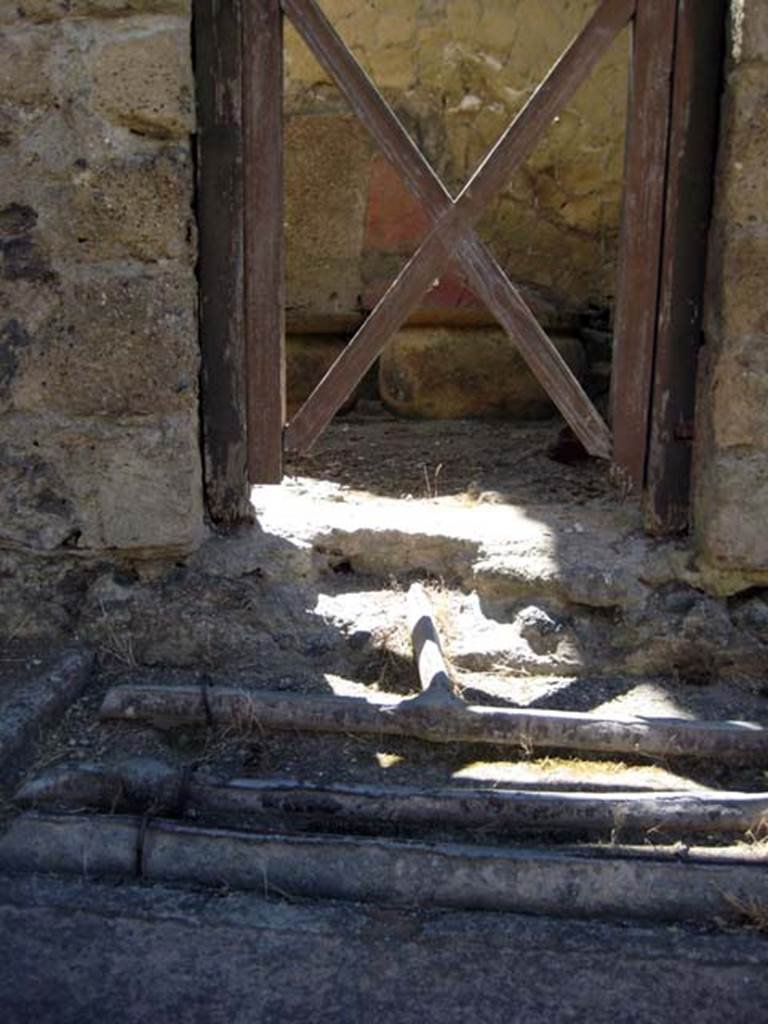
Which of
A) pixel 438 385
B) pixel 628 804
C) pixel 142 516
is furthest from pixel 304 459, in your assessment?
pixel 628 804

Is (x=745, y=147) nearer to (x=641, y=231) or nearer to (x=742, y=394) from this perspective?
(x=641, y=231)

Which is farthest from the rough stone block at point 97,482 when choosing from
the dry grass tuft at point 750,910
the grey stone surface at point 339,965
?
the dry grass tuft at point 750,910

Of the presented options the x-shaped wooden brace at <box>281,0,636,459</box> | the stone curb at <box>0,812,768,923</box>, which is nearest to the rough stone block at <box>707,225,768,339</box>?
the x-shaped wooden brace at <box>281,0,636,459</box>

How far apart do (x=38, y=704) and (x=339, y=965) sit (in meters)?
0.94

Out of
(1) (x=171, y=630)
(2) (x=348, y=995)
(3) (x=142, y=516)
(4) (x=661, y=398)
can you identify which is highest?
(4) (x=661, y=398)

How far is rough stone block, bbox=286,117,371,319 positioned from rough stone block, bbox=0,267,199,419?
6.19 feet

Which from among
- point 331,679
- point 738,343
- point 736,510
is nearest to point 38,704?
point 331,679

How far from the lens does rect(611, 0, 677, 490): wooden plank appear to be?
104 inches

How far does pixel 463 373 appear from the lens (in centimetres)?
446

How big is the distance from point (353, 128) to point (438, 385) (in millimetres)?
984

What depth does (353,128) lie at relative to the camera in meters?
4.34

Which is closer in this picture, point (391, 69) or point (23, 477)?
point (23, 477)

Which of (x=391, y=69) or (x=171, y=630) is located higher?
(x=391, y=69)

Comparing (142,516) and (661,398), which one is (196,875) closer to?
(142,516)
